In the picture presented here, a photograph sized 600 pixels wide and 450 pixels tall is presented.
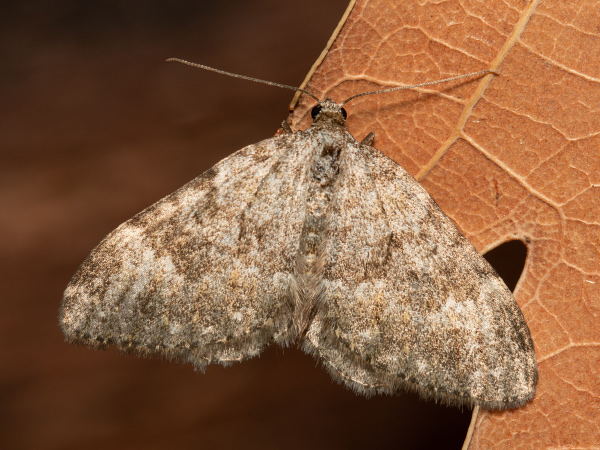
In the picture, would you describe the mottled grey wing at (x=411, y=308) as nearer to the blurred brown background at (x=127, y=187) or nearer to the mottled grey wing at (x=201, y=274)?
the mottled grey wing at (x=201, y=274)

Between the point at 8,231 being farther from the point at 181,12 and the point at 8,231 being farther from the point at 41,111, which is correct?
the point at 181,12

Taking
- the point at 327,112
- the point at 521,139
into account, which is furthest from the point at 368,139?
the point at 521,139

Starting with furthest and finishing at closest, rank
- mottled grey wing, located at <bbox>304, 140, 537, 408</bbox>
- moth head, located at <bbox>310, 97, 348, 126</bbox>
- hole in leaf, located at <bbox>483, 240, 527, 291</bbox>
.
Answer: hole in leaf, located at <bbox>483, 240, 527, 291</bbox>, moth head, located at <bbox>310, 97, 348, 126</bbox>, mottled grey wing, located at <bbox>304, 140, 537, 408</bbox>

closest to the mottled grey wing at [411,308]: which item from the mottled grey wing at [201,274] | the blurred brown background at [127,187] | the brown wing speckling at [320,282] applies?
the brown wing speckling at [320,282]

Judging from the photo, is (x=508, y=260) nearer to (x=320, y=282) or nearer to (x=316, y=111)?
(x=320, y=282)

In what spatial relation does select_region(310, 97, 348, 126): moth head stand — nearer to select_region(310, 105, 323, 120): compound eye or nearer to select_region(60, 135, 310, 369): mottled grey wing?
select_region(310, 105, 323, 120): compound eye

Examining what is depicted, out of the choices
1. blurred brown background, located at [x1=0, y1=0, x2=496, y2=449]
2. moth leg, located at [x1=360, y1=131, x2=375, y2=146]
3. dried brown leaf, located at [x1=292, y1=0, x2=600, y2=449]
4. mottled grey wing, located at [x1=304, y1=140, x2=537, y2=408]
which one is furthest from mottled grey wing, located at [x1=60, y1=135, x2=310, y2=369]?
blurred brown background, located at [x1=0, y1=0, x2=496, y2=449]
